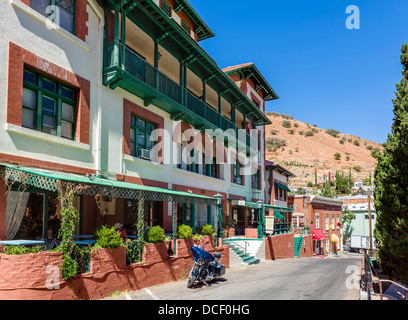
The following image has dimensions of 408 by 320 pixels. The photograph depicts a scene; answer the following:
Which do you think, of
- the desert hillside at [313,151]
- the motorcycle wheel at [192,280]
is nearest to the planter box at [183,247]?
the motorcycle wheel at [192,280]

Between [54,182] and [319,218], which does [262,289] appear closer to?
[54,182]

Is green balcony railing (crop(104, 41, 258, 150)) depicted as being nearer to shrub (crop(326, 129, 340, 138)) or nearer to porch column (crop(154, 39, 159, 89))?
porch column (crop(154, 39, 159, 89))

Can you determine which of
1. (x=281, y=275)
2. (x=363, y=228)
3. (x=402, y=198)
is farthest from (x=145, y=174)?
(x=363, y=228)

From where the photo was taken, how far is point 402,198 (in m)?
12.8

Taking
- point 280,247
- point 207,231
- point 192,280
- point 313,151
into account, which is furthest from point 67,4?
point 313,151

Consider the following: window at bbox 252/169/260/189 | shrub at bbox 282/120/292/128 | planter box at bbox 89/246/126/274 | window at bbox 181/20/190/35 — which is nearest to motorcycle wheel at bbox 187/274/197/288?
planter box at bbox 89/246/126/274

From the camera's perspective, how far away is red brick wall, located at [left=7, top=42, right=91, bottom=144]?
9586 mm

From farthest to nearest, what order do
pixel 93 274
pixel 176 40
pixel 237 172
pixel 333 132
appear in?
pixel 333 132, pixel 237 172, pixel 176 40, pixel 93 274

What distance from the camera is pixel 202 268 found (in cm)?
1200

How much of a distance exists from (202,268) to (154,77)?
329 inches

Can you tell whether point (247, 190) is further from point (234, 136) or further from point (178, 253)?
point (178, 253)

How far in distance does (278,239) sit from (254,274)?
9866mm

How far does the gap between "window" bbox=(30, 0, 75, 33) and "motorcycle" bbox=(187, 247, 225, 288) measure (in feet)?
28.8

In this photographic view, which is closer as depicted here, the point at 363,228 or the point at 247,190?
the point at 247,190
